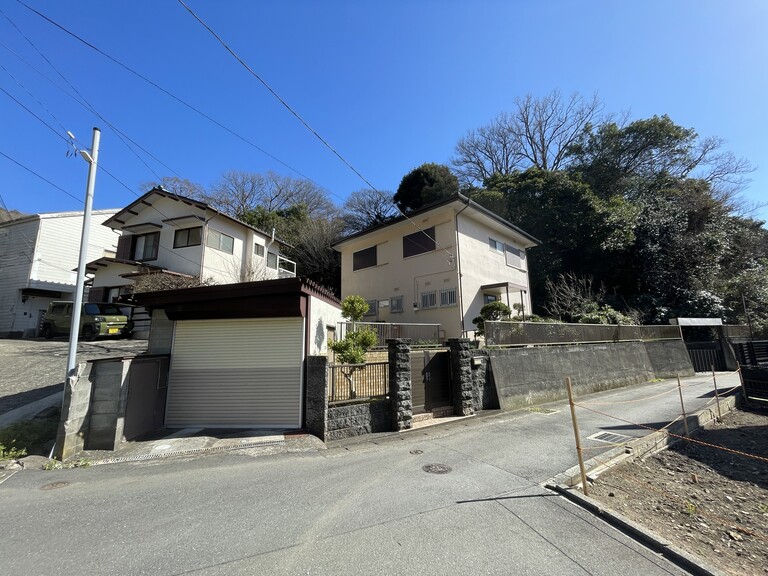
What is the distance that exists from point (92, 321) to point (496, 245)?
20886 mm

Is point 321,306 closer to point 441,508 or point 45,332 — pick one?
point 441,508

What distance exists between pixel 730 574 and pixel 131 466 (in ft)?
26.6

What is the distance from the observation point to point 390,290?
19.8 meters

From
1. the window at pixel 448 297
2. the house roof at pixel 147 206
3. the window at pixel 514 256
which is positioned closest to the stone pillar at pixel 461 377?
the window at pixel 448 297

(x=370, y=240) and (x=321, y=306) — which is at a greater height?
(x=370, y=240)

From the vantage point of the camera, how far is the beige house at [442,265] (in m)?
16.6

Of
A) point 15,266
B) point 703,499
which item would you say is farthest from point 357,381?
point 15,266

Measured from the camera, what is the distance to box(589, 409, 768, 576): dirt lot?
3578mm

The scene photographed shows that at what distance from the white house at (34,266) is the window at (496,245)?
2777cm

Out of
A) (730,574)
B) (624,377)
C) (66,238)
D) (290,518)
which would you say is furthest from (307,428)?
(66,238)

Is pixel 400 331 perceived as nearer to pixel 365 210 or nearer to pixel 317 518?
pixel 317 518

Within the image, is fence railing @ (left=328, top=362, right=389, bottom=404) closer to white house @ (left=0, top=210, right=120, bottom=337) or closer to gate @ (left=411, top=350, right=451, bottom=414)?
gate @ (left=411, top=350, right=451, bottom=414)

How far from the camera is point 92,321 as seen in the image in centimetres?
1561

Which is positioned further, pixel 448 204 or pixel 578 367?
pixel 448 204
